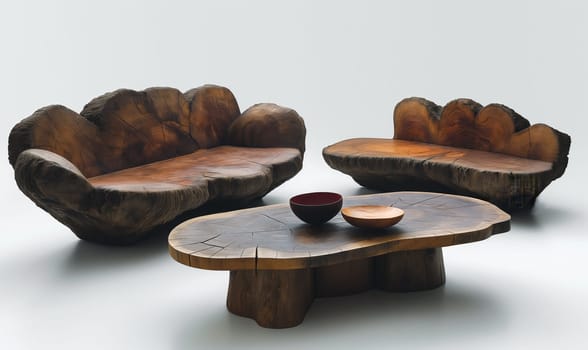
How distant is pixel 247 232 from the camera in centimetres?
310

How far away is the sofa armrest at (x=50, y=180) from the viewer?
3.49 meters

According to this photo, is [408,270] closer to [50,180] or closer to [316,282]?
[316,282]

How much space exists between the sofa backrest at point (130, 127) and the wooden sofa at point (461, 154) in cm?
91

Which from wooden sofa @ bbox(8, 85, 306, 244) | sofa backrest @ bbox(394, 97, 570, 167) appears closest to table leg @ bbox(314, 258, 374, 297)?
wooden sofa @ bbox(8, 85, 306, 244)

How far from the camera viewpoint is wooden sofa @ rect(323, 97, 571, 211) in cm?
435

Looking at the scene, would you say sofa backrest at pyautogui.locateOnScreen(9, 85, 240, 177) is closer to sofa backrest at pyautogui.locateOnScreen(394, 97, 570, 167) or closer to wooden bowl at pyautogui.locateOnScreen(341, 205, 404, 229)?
sofa backrest at pyautogui.locateOnScreen(394, 97, 570, 167)

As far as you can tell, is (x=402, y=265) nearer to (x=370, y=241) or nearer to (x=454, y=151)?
(x=370, y=241)

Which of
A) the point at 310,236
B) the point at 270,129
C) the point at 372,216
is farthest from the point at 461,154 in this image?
the point at 310,236

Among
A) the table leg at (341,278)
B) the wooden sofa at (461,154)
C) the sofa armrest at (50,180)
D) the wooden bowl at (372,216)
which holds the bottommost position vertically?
the table leg at (341,278)

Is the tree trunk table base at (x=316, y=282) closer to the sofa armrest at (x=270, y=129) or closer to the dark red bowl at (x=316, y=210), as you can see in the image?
the dark red bowl at (x=316, y=210)

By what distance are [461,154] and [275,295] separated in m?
2.40

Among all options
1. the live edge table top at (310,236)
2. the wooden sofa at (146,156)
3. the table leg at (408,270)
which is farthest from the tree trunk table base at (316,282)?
the wooden sofa at (146,156)

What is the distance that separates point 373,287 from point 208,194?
129 cm

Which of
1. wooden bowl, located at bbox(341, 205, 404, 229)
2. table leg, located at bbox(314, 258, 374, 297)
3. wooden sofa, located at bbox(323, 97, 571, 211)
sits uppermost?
wooden bowl, located at bbox(341, 205, 404, 229)
